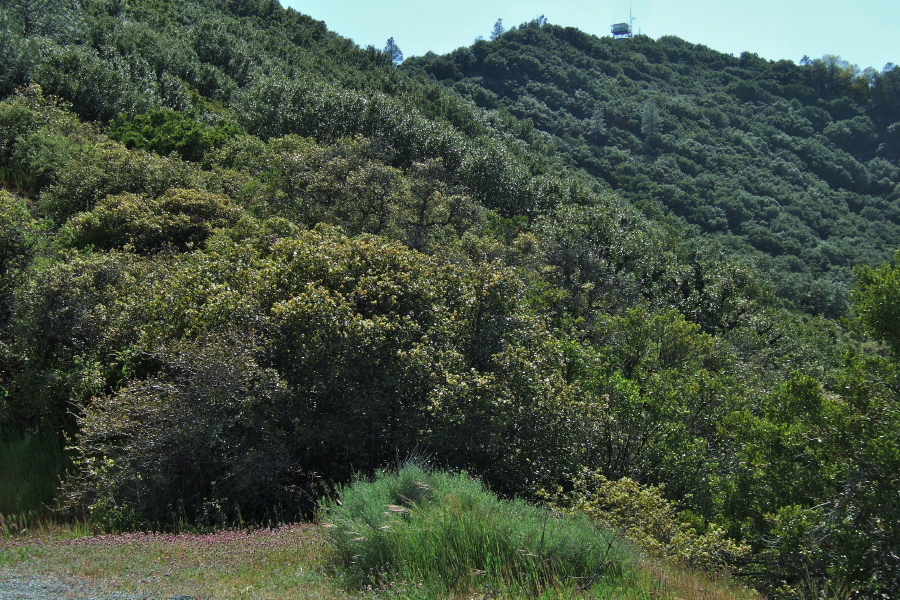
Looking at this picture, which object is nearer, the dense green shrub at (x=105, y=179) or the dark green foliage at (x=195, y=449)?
the dark green foliage at (x=195, y=449)

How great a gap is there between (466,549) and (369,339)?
14.9ft

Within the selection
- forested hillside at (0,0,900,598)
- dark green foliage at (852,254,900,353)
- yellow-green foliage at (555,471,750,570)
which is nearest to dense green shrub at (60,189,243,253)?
forested hillside at (0,0,900,598)

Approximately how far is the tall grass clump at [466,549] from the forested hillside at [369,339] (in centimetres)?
204

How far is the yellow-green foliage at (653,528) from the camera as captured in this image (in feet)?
25.9

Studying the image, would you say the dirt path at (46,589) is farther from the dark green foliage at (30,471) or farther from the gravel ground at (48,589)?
the dark green foliage at (30,471)

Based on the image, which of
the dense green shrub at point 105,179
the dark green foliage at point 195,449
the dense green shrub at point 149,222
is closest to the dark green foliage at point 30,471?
the dark green foliage at point 195,449

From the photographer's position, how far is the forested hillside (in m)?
8.80

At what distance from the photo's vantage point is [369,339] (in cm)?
1011

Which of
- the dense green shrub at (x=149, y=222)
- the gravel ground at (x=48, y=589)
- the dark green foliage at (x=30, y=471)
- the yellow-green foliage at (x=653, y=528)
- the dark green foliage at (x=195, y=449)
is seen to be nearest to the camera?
the gravel ground at (x=48, y=589)

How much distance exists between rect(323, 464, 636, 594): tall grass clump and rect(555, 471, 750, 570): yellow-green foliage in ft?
4.55

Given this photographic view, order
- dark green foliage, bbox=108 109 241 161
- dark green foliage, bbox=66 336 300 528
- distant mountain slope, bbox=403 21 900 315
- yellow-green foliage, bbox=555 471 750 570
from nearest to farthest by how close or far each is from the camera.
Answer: yellow-green foliage, bbox=555 471 750 570 → dark green foliage, bbox=66 336 300 528 → dark green foliage, bbox=108 109 241 161 → distant mountain slope, bbox=403 21 900 315

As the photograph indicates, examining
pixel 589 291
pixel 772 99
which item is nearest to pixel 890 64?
pixel 772 99

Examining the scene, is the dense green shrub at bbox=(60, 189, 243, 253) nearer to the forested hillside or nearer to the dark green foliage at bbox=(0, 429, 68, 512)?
the forested hillside

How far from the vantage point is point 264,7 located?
86938 mm
